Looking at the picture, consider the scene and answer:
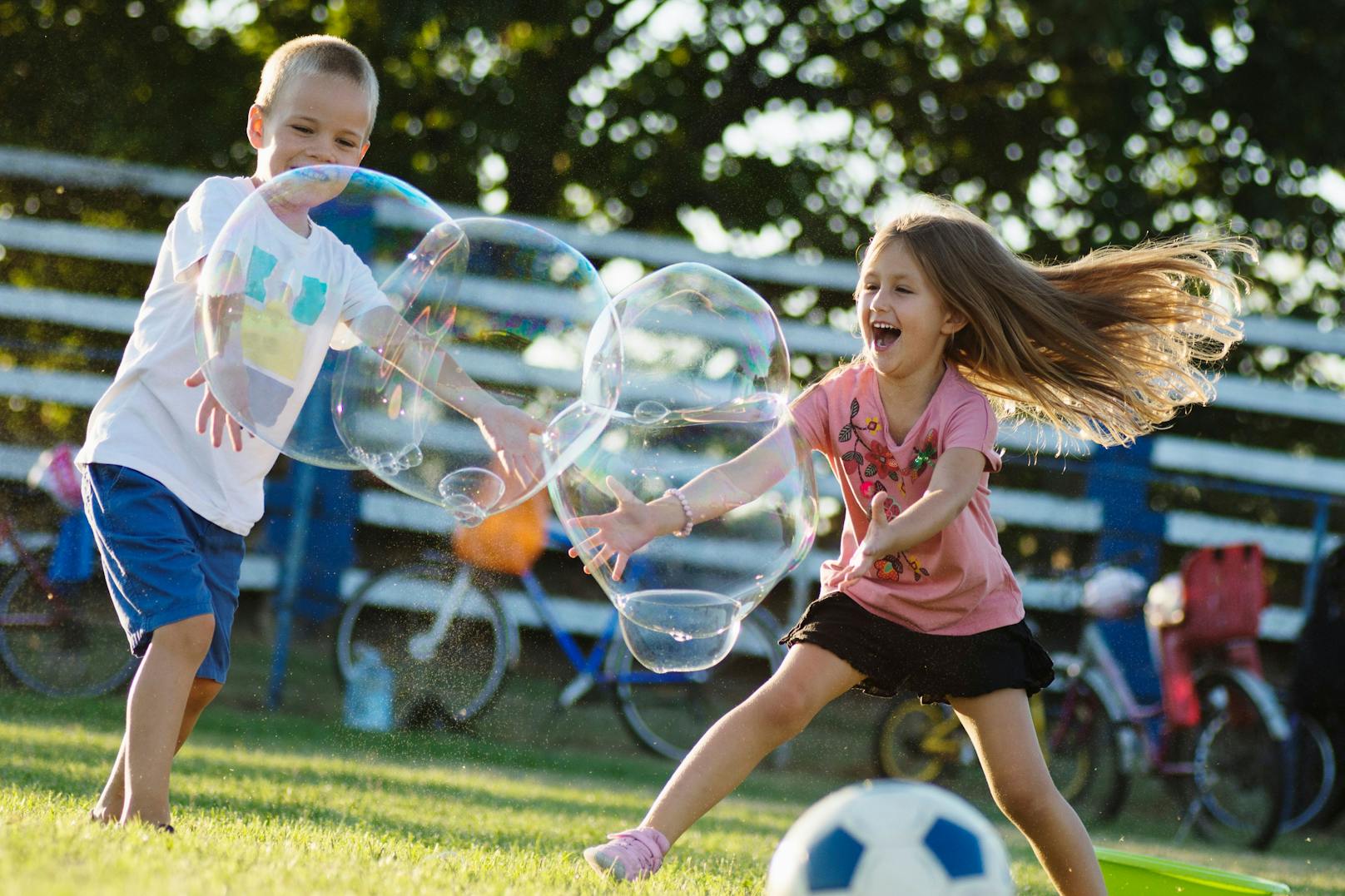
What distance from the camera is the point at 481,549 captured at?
7539 millimetres

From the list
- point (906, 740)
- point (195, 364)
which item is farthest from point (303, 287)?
point (906, 740)

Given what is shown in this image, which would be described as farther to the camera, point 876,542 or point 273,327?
point 273,327

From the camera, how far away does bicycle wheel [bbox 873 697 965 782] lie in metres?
7.01

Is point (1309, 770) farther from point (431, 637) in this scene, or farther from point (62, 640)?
point (62, 640)

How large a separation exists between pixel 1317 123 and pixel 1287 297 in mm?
1433

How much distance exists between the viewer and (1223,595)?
6926mm

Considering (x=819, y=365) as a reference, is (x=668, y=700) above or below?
below

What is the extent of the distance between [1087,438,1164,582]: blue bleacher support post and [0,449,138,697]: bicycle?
202 inches

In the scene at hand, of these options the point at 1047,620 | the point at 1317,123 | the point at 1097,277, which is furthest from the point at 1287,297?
the point at 1097,277

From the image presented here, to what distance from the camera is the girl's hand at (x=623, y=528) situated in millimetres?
3197

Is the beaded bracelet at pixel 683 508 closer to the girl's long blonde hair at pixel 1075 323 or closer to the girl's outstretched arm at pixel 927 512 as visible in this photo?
the girl's outstretched arm at pixel 927 512

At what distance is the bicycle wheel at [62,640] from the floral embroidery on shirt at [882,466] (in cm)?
446

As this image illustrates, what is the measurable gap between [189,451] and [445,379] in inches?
22.2

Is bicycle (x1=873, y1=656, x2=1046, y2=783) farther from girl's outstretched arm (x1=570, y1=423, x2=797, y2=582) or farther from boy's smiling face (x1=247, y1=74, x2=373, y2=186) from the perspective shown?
boy's smiling face (x1=247, y1=74, x2=373, y2=186)
